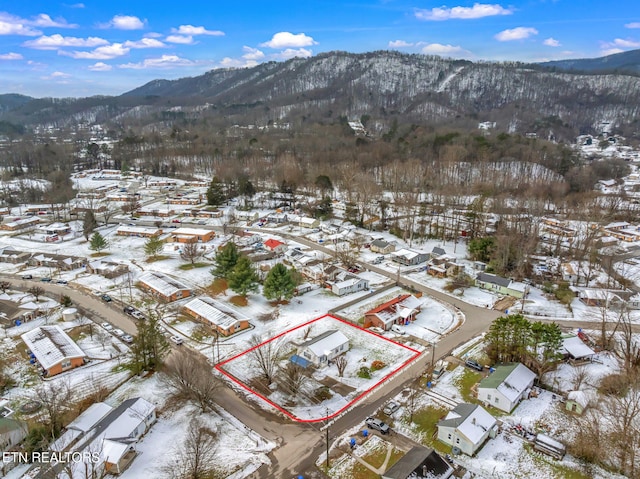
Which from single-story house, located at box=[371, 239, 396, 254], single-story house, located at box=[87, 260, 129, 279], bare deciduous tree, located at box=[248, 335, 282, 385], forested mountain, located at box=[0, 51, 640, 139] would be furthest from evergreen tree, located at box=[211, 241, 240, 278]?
forested mountain, located at box=[0, 51, 640, 139]

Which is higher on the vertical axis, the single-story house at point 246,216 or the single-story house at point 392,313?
the single-story house at point 246,216

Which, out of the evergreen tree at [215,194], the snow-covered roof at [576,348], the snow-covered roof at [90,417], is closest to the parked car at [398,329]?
the snow-covered roof at [576,348]

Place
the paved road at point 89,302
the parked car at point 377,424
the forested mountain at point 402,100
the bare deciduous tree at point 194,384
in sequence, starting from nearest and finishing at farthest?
the parked car at point 377,424 → the bare deciduous tree at point 194,384 → the paved road at point 89,302 → the forested mountain at point 402,100

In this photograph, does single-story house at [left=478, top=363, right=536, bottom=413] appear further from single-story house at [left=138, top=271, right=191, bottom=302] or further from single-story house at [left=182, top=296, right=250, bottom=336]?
single-story house at [left=138, top=271, right=191, bottom=302]

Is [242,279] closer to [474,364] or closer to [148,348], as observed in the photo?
[148,348]

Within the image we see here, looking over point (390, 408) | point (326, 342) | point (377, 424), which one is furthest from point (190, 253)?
point (377, 424)

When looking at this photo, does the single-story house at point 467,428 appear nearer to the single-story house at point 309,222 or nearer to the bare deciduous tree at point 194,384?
the bare deciduous tree at point 194,384
